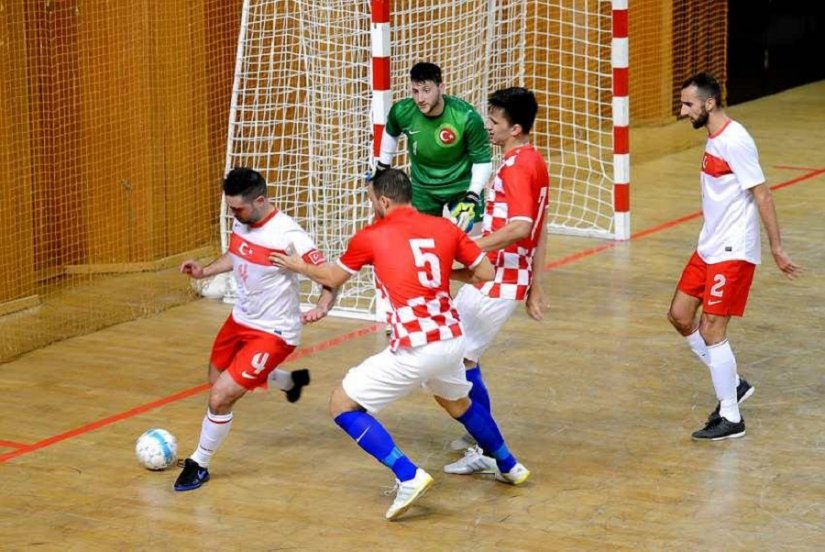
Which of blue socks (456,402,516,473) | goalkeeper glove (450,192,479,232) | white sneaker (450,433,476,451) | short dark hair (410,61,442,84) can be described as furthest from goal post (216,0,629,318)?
blue socks (456,402,516,473)

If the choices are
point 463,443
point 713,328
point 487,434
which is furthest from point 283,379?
point 713,328

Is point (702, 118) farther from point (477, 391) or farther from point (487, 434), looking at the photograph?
point (487, 434)

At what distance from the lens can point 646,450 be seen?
26.7ft

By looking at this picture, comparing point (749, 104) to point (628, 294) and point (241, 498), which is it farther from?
point (241, 498)

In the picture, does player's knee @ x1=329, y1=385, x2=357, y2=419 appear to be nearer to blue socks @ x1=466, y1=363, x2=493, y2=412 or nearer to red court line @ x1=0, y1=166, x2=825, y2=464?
blue socks @ x1=466, y1=363, x2=493, y2=412

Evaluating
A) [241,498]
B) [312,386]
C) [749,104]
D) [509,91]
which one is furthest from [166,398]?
[749,104]

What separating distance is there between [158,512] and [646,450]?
2.63m

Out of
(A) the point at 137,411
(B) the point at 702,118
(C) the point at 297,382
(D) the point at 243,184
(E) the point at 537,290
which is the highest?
(B) the point at 702,118

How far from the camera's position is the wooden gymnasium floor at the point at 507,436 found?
708cm

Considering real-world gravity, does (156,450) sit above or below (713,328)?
below

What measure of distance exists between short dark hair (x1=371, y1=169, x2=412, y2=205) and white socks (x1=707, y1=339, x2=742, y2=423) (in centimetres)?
217

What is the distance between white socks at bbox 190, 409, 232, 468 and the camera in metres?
7.57

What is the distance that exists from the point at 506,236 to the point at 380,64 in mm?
3466

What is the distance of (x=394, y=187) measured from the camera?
6.98 meters
